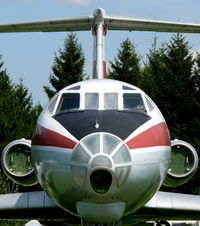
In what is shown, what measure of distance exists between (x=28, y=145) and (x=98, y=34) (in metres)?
4.59

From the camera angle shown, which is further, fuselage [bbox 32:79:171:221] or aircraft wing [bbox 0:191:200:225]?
aircraft wing [bbox 0:191:200:225]

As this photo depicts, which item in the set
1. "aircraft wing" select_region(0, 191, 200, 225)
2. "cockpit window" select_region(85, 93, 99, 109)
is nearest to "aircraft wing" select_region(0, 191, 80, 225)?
"aircraft wing" select_region(0, 191, 200, 225)

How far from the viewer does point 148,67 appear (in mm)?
58750

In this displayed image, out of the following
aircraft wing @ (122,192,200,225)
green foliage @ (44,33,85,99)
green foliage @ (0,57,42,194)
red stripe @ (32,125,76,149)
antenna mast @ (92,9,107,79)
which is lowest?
aircraft wing @ (122,192,200,225)

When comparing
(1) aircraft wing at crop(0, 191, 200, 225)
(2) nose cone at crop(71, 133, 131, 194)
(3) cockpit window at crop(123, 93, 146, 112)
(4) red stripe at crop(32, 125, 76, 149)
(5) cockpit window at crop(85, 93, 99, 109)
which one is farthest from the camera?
(1) aircraft wing at crop(0, 191, 200, 225)


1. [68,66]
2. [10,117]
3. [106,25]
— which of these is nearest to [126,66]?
[68,66]

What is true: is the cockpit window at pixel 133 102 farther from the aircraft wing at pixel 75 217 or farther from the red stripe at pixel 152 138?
the aircraft wing at pixel 75 217

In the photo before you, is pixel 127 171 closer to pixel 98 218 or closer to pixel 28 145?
pixel 98 218

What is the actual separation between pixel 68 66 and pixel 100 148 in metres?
41.6

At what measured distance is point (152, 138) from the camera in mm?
10453

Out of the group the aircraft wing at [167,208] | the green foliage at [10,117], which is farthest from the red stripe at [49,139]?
the green foliage at [10,117]

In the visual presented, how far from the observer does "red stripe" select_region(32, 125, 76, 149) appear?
9.85 metres

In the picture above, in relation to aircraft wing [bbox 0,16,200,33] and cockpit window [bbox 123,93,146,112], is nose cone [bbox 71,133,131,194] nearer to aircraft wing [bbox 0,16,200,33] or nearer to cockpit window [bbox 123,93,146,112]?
cockpit window [bbox 123,93,146,112]

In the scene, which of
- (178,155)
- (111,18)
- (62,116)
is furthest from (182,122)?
(62,116)
